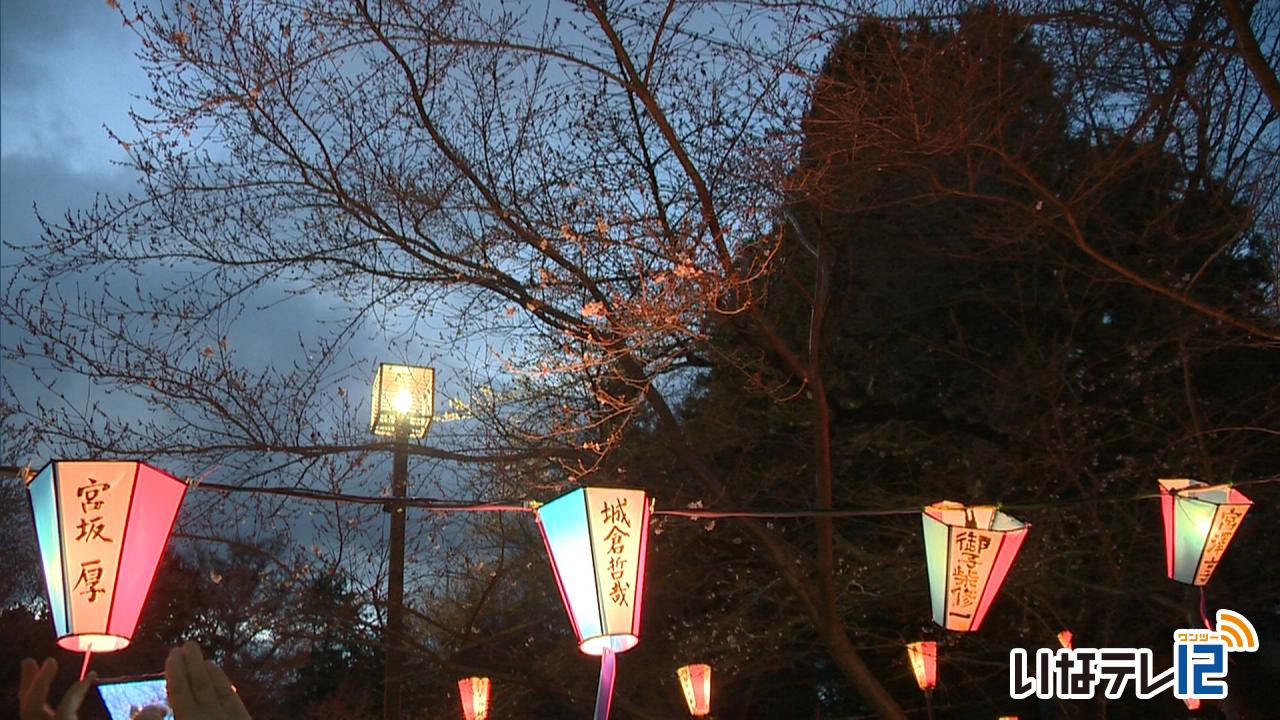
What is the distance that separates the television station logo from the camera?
25.3 ft

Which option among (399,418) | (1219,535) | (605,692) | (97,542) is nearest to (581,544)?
(605,692)

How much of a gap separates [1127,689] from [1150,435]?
3.45 meters

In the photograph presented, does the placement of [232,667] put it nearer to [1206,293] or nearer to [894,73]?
[894,73]

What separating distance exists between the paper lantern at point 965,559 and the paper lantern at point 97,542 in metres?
4.48

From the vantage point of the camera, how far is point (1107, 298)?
10.6 meters

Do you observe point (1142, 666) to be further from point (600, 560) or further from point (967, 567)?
point (600, 560)

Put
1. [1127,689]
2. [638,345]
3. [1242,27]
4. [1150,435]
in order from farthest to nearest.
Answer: [1127,689], [1150,435], [638,345], [1242,27]

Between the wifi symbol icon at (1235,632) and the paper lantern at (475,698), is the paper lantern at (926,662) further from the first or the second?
the paper lantern at (475,698)

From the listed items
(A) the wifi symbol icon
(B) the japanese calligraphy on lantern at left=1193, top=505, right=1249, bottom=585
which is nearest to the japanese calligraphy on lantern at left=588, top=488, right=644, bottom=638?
(B) the japanese calligraphy on lantern at left=1193, top=505, right=1249, bottom=585

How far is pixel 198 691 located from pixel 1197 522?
6.20 metres

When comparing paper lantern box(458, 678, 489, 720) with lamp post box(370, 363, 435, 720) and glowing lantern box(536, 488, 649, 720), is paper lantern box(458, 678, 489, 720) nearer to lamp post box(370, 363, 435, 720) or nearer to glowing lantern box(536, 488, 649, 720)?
lamp post box(370, 363, 435, 720)

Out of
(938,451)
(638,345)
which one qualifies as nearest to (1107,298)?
(938,451)

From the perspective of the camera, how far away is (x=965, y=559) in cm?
626

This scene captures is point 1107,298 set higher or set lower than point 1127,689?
higher
